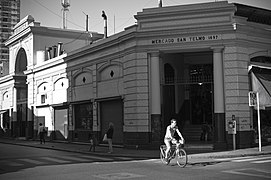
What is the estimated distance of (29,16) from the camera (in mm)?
37938

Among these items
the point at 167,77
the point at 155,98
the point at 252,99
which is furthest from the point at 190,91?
the point at 252,99

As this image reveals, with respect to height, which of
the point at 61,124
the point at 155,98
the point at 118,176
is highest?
the point at 155,98

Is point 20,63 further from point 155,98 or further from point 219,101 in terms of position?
point 219,101

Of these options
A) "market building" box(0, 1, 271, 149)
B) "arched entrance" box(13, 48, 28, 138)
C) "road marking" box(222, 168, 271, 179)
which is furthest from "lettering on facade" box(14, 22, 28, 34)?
"road marking" box(222, 168, 271, 179)

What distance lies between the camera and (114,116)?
24938mm

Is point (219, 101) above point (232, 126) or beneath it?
above

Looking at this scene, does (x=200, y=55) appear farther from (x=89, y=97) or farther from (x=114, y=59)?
(x=89, y=97)

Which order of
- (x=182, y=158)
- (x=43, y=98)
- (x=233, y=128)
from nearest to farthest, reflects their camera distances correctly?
(x=182, y=158) → (x=233, y=128) → (x=43, y=98)

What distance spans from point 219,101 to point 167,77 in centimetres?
580

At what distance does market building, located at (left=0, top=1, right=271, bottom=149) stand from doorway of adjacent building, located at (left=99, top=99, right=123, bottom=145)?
2.7 inches

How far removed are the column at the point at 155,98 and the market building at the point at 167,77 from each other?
0.20 feet

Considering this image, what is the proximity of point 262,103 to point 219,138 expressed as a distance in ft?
11.3

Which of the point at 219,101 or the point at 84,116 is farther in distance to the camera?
the point at 84,116

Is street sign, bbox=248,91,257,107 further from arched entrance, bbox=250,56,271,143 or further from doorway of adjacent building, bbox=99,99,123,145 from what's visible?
doorway of adjacent building, bbox=99,99,123,145
